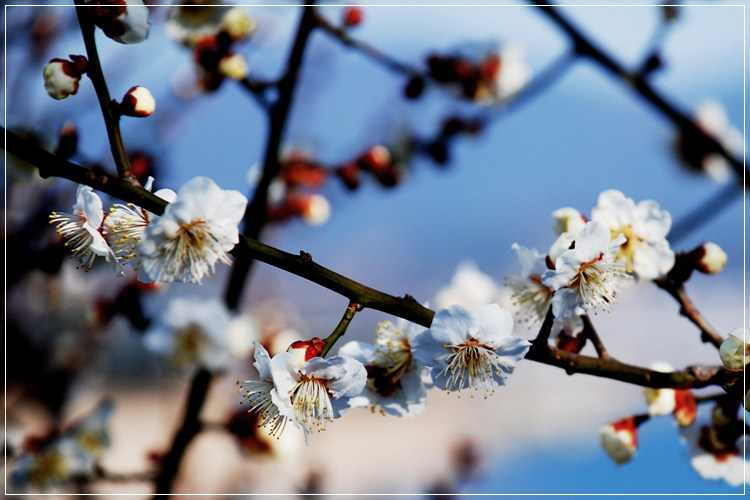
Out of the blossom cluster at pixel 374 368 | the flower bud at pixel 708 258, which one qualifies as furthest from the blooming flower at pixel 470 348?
the flower bud at pixel 708 258

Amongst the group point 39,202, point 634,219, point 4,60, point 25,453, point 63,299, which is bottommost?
point 25,453

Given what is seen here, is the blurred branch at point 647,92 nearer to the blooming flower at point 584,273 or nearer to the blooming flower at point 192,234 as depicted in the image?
the blooming flower at point 584,273

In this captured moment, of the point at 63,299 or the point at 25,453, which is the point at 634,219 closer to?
the point at 25,453

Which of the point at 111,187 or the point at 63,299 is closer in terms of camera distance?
the point at 111,187

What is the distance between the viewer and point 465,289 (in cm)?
201

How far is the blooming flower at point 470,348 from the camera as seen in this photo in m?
0.81

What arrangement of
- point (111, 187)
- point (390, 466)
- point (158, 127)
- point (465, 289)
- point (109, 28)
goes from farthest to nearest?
point (390, 466) < point (158, 127) < point (465, 289) < point (109, 28) < point (111, 187)

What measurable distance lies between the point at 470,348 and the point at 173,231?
435 millimetres

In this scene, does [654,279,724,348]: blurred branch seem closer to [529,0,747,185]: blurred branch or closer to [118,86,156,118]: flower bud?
[529,0,747,185]: blurred branch

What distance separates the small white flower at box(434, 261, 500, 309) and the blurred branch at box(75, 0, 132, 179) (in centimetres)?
131

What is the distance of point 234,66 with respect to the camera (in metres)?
1.50

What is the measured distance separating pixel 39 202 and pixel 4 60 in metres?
0.47

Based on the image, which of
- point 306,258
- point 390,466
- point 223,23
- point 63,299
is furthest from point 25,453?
point 390,466

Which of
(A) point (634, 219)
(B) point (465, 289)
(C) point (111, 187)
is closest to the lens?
(C) point (111, 187)
